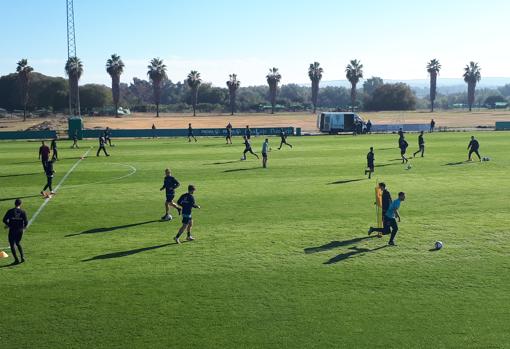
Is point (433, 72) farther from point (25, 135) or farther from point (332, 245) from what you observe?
point (332, 245)

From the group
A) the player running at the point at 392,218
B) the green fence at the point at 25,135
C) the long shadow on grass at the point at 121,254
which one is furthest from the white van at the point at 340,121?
the long shadow on grass at the point at 121,254

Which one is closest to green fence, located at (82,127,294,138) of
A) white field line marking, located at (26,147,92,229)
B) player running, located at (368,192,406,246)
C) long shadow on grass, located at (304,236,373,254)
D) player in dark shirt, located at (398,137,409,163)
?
white field line marking, located at (26,147,92,229)

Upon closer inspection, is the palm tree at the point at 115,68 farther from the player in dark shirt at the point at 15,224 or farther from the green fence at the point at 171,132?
the player in dark shirt at the point at 15,224

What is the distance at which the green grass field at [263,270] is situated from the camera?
33.8ft

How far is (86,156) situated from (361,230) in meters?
29.1

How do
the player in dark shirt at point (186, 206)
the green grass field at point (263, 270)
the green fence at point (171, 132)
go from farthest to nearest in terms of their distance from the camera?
the green fence at point (171, 132)
the player in dark shirt at point (186, 206)
the green grass field at point (263, 270)

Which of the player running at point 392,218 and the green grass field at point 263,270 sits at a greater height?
the player running at point 392,218

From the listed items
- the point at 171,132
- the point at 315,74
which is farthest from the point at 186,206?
the point at 315,74

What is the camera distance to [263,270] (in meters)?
13.8

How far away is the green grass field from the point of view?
10312 mm

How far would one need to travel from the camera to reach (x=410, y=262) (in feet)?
47.0

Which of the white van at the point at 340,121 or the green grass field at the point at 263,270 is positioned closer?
the green grass field at the point at 263,270

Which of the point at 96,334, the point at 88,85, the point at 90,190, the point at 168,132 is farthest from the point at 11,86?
the point at 96,334

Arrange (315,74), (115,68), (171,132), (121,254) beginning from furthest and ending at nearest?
(315,74) → (115,68) → (171,132) → (121,254)
